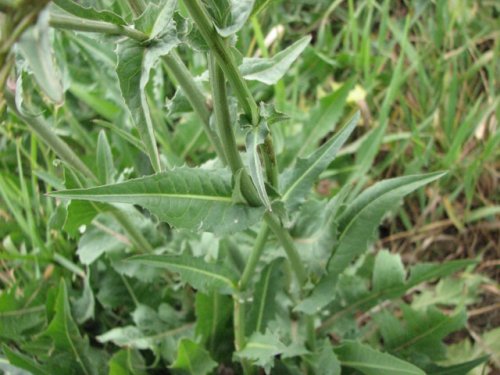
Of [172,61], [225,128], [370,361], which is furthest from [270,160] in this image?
[370,361]

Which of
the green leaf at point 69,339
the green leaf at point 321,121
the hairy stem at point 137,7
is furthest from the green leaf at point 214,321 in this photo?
the hairy stem at point 137,7

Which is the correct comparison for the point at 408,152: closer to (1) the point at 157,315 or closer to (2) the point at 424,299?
(2) the point at 424,299

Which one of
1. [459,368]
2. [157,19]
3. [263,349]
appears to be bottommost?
[459,368]

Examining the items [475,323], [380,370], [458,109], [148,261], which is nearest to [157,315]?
[148,261]

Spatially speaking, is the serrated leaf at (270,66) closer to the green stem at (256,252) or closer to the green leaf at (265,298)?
the green stem at (256,252)

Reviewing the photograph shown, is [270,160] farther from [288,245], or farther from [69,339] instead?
[69,339]
